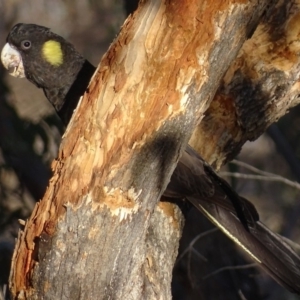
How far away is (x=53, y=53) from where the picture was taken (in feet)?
8.78

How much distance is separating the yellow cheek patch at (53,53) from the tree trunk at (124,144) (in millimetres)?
928

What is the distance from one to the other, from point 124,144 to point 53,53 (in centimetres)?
109

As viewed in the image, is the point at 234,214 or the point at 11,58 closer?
the point at 234,214

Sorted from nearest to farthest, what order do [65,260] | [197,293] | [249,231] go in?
[65,260]
[249,231]
[197,293]

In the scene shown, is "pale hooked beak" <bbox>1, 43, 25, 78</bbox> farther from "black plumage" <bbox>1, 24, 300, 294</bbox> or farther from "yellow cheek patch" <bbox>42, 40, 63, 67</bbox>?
"black plumage" <bbox>1, 24, 300, 294</bbox>

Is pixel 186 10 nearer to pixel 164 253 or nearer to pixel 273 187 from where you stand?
pixel 164 253

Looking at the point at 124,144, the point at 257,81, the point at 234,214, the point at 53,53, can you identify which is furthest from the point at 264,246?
the point at 53,53

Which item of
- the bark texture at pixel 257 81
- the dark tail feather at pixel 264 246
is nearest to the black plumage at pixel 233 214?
the dark tail feather at pixel 264 246

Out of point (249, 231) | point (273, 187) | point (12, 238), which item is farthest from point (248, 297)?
point (249, 231)

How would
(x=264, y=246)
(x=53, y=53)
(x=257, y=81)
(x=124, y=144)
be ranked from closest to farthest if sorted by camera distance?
(x=124, y=144)
(x=264, y=246)
(x=257, y=81)
(x=53, y=53)

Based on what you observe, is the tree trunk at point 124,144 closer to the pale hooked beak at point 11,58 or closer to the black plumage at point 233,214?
the black plumage at point 233,214

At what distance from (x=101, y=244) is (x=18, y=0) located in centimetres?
320

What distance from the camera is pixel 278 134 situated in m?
4.68

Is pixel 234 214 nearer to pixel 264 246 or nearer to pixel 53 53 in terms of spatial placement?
pixel 264 246
